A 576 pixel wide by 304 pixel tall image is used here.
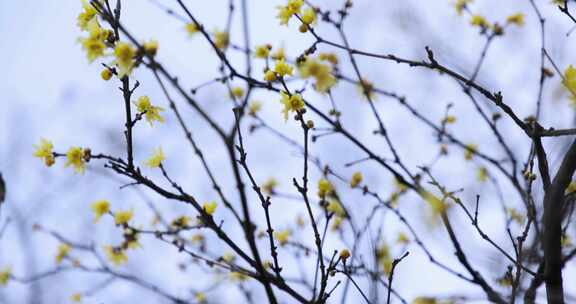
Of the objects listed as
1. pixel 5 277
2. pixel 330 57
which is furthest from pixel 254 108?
pixel 5 277

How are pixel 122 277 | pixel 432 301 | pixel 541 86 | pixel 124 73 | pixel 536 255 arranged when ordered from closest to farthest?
pixel 124 73 < pixel 536 255 < pixel 432 301 < pixel 541 86 < pixel 122 277

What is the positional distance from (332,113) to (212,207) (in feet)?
2.91

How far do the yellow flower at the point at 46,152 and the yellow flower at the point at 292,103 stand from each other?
1.02 m

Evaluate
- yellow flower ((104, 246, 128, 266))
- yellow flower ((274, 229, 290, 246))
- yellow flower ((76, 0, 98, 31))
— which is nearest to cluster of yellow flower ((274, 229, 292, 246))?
yellow flower ((274, 229, 290, 246))

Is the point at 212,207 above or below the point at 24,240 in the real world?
below

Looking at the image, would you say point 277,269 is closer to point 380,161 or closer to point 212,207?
point 212,207

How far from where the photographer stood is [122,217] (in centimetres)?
296

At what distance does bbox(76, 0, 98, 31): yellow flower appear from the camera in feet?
7.38

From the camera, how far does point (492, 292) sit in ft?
8.57

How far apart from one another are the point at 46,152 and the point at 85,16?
645 millimetres

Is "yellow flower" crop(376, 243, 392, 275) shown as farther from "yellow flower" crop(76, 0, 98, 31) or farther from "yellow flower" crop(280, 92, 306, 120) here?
"yellow flower" crop(76, 0, 98, 31)

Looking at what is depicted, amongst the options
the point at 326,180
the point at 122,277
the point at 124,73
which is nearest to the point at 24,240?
the point at 122,277

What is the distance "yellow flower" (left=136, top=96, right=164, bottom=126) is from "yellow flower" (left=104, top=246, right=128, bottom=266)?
44.9 inches

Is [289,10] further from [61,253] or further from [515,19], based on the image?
[61,253]
